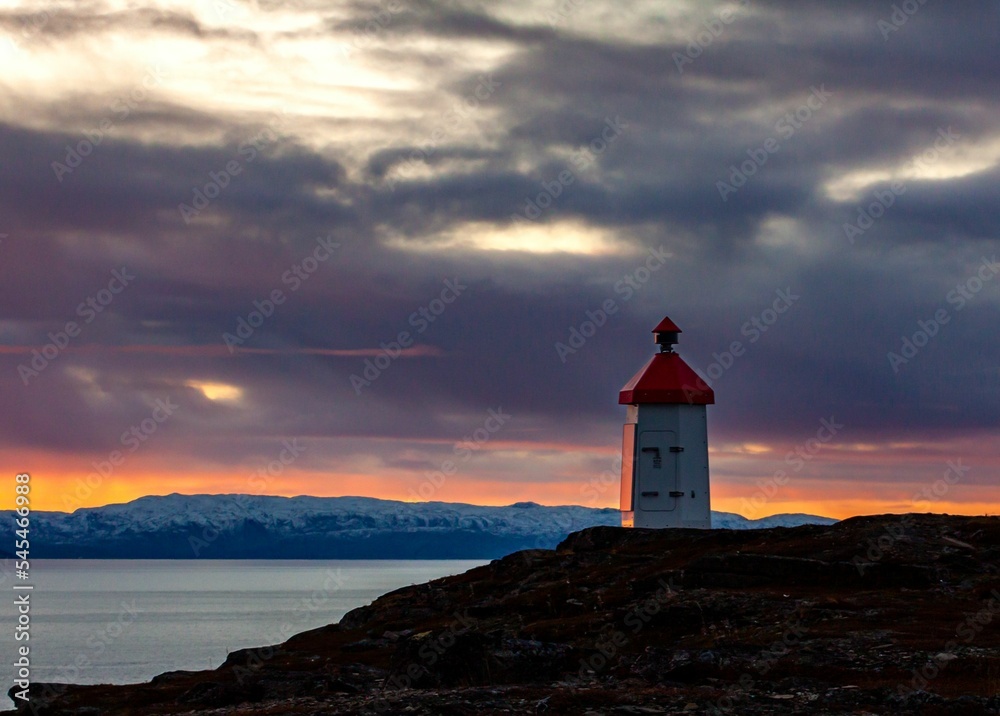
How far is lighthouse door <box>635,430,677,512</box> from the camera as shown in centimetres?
6059

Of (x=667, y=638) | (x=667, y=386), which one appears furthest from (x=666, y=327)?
(x=667, y=638)

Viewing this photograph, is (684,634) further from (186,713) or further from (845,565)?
(186,713)

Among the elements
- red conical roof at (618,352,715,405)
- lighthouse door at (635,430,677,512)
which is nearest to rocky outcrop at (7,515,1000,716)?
lighthouse door at (635,430,677,512)

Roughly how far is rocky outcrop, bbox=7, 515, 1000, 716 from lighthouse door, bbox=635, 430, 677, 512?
4.72 meters

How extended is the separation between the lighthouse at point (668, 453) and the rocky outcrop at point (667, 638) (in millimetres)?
4779

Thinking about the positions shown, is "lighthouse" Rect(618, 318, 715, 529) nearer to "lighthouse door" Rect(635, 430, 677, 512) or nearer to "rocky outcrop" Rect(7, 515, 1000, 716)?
"lighthouse door" Rect(635, 430, 677, 512)

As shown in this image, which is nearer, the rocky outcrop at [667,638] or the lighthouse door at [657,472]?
the rocky outcrop at [667,638]

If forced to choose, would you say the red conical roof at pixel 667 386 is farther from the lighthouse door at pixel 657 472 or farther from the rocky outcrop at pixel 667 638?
the rocky outcrop at pixel 667 638

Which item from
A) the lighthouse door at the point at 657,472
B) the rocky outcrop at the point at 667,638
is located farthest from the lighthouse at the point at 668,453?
the rocky outcrop at the point at 667,638

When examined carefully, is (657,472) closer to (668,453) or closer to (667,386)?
(668,453)

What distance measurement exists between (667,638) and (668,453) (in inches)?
935

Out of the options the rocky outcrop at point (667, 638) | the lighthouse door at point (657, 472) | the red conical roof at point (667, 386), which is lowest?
the rocky outcrop at point (667, 638)

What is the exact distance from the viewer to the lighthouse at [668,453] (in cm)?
6062

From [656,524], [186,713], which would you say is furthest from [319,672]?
[656,524]
